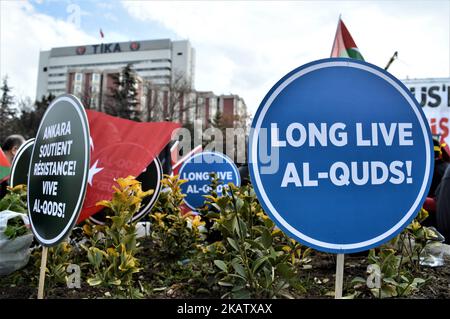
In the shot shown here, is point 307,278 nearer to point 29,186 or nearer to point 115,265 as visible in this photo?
point 115,265

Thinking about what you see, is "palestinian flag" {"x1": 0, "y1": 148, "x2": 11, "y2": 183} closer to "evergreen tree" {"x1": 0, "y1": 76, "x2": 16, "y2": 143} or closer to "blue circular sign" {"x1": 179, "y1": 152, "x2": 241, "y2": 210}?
"blue circular sign" {"x1": 179, "y1": 152, "x2": 241, "y2": 210}

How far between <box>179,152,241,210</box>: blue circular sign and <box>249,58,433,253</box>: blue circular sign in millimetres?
2807

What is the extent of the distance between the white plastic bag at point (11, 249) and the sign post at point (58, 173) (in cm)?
24

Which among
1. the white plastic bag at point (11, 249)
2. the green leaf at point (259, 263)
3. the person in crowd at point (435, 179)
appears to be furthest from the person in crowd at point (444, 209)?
the white plastic bag at point (11, 249)

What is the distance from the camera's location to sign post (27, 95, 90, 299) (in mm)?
1905

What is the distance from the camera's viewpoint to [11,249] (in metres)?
2.38

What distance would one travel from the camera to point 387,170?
1.40 metres

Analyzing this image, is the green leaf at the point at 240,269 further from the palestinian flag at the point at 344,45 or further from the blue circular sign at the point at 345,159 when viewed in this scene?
the palestinian flag at the point at 344,45

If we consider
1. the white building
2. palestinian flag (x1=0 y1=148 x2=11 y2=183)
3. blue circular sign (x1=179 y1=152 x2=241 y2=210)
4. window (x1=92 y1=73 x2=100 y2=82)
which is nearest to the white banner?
blue circular sign (x1=179 y1=152 x2=241 y2=210)

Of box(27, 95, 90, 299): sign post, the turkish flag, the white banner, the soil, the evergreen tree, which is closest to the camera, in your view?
box(27, 95, 90, 299): sign post

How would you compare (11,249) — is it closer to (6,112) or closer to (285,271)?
(285,271)

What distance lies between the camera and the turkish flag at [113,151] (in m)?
2.86
